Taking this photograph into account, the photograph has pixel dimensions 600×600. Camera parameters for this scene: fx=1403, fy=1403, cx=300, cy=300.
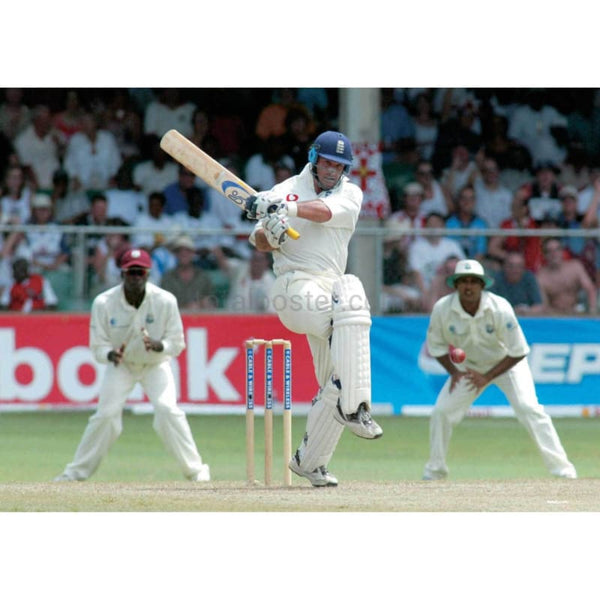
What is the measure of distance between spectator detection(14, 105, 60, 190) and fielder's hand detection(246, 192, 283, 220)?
288 inches

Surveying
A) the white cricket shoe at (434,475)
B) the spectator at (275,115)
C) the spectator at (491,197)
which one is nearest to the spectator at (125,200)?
the spectator at (275,115)

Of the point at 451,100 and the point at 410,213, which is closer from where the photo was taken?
the point at 410,213

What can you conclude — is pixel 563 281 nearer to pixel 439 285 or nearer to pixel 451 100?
pixel 439 285

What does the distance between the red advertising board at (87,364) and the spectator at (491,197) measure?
255cm

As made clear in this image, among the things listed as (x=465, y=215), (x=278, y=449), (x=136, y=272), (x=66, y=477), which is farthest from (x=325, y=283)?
(x=465, y=215)

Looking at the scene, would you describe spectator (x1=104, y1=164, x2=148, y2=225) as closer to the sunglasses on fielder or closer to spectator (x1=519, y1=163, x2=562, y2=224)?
spectator (x1=519, y1=163, x2=562, y2=224)

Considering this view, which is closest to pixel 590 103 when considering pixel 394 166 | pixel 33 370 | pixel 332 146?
pixel 394 166

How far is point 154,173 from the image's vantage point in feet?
45.9

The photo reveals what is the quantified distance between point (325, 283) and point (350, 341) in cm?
39

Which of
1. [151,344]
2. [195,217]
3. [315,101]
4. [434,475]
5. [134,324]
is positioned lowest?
[434,475]

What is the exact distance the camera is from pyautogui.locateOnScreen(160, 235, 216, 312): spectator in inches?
494

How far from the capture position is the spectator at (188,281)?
12547 millimetres

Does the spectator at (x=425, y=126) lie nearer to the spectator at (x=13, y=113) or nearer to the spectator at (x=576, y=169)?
the spectator at (x=576, y=169)

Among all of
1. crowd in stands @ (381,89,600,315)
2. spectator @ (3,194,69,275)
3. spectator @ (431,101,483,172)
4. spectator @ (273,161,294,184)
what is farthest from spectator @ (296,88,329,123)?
spectator @ (3,194,69,275)
